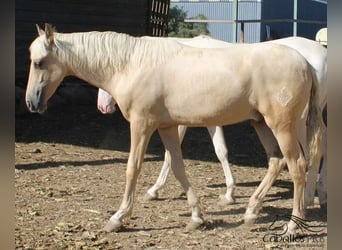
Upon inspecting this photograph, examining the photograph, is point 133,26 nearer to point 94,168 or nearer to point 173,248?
point 94,168

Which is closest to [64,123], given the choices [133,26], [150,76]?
[133,26]

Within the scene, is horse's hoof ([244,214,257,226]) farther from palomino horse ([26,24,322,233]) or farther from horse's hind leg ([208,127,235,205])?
horse's hind leg ([208,127,235,205])

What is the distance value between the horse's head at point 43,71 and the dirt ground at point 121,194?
111 centimetres

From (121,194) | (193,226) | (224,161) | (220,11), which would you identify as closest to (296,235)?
(193,226)

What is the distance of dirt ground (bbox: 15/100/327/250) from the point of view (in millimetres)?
5031

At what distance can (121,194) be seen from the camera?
670cm

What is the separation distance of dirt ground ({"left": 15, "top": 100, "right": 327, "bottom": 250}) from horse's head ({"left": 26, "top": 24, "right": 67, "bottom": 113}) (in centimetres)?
111

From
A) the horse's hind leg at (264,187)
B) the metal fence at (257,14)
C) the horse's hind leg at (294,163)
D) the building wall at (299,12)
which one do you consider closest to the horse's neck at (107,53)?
the horse's hind leg at (294,163)

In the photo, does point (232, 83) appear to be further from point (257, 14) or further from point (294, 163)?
point (257, 14)

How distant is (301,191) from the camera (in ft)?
16.7

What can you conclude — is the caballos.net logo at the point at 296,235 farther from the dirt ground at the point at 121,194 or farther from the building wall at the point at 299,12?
the building wall at the point at 299,12

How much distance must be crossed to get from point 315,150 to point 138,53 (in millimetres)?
1627

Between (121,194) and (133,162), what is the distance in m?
1.64

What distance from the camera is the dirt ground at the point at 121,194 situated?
5031 mm
